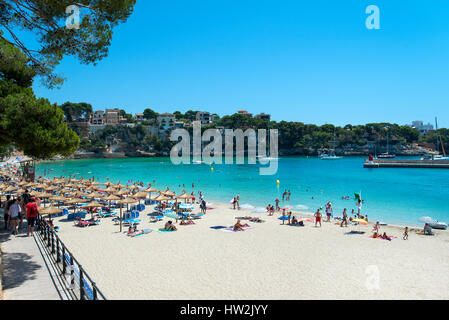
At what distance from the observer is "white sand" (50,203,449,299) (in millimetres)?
8078

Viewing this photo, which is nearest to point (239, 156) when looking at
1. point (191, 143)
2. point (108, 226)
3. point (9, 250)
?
point (191, 143)

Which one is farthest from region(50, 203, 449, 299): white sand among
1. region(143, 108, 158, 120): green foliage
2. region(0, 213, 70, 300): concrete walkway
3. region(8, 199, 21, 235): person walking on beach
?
region(143, 108, 158, 120): green foliage

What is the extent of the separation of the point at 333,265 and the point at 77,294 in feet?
27.9

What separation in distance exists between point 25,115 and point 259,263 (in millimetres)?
8940

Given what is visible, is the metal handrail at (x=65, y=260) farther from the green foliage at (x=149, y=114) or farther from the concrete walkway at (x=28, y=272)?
the green foliage at (x=149, y=114)

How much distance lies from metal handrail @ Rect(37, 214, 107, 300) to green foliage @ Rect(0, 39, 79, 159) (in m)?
2.52

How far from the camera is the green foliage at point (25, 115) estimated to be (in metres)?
7.93

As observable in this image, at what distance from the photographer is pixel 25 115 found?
26.3 ft

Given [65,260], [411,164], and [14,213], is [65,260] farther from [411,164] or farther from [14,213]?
[411,164]

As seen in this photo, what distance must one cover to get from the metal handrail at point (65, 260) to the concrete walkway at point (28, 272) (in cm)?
21

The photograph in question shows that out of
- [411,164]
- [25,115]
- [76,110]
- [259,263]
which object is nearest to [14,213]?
[25,115]

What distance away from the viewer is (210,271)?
943cm
